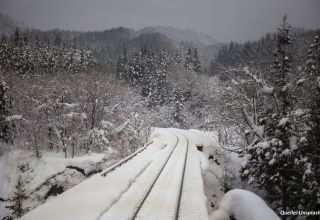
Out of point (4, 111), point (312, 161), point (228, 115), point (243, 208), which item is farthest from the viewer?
point (4, 111)

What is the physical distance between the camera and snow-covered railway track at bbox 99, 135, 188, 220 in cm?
1193

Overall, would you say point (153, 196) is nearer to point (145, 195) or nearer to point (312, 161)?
point (145, 195)

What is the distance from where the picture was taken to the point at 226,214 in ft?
38.5

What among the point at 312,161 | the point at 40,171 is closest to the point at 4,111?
the point at 40,171

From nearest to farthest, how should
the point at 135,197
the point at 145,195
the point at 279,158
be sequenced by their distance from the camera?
1. the point at 279,158
2. the point at 135,197
3. the point at 145,195

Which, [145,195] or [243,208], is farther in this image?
[145,195]

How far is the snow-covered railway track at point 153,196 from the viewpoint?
1193 centimetres

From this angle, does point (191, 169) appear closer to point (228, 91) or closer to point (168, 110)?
point (228, 91)

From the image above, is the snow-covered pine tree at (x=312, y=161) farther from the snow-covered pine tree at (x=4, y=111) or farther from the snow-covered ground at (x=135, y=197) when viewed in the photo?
the snow-covered pine tree at (x=4, y=111)

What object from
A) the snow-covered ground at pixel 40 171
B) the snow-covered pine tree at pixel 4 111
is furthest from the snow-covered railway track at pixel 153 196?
the snow-covered pine tree at pixel 4 111

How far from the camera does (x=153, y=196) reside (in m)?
14.4

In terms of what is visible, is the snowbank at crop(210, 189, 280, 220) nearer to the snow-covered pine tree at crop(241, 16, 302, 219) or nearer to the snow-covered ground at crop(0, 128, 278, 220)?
the snow-covered ground at crop(0, 128, 278, 220)

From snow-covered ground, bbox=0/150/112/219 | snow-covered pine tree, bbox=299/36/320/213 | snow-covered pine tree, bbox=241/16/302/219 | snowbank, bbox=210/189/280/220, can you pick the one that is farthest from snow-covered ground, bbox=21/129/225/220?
snow-covered ground, bbox=0/150/112/219

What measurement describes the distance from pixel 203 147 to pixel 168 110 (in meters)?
55.4
